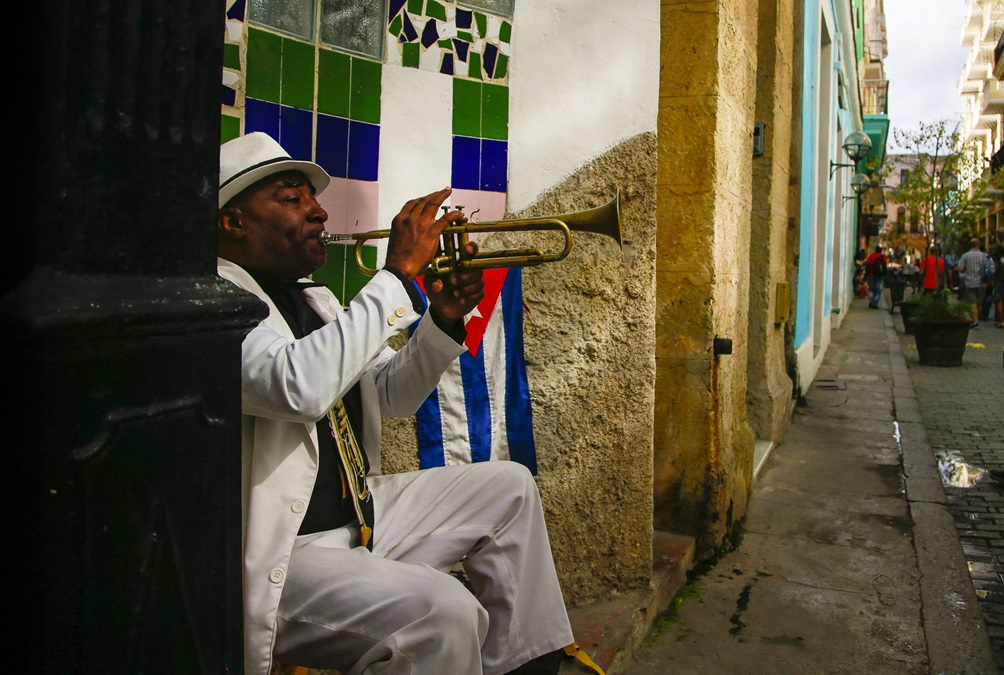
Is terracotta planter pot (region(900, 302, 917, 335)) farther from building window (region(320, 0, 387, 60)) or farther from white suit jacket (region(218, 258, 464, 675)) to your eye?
white suit jacket (region(218, 258, 464, 675))

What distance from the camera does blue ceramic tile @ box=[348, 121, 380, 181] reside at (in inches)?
113

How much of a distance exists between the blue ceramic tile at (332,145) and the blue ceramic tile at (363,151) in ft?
0.07

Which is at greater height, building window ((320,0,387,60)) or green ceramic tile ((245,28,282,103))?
building window ((320,0,387,60))

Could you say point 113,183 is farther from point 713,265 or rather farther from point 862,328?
point 862,328

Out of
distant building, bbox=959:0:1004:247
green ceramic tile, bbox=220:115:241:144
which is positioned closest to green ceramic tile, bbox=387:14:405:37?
green ceramic tile, bbox=220:115:241:144

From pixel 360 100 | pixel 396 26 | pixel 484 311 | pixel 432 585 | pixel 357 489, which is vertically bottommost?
pixel 432 585

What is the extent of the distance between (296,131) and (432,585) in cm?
161

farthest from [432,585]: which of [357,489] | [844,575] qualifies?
[844,575]

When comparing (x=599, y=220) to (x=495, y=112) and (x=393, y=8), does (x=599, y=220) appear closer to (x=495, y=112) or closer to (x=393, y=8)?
(x=495, y=112)

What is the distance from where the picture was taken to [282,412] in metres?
1.78

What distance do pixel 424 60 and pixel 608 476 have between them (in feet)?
5.61

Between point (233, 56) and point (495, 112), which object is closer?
point (233, 56)

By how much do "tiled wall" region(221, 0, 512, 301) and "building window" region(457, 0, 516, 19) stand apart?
0.09ft

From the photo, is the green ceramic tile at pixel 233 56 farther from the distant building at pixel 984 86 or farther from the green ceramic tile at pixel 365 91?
the distant building at pixel 984 86
